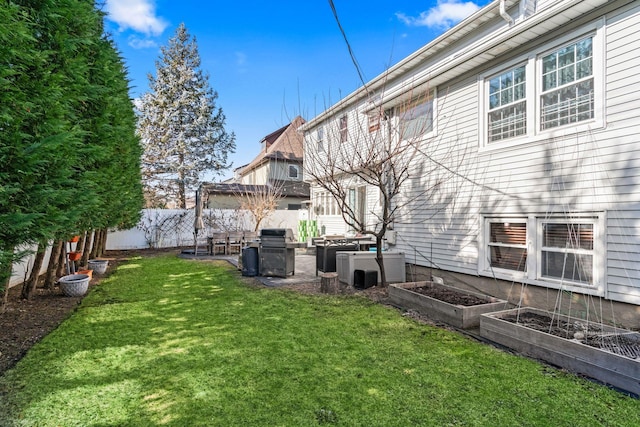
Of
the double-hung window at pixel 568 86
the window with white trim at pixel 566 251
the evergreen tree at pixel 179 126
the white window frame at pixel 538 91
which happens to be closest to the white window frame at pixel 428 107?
the white window frame at pixel 538 91

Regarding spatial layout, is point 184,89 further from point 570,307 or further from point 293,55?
point 570,307

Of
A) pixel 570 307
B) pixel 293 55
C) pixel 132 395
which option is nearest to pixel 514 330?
pixel 570 307

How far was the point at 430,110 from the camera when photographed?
7.68 meters

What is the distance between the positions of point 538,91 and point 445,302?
12.3ft

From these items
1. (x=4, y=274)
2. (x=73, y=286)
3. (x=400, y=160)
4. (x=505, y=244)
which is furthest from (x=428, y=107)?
(x=73, y=286)

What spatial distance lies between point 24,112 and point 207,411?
3.23 metres

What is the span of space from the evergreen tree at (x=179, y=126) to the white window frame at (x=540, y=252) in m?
20.5

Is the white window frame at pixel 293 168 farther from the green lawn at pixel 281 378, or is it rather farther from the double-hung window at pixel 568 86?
the green lawn at pixel 281 378

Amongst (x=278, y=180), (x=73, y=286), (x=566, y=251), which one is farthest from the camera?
(x=278, y=180)

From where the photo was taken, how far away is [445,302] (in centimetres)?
511

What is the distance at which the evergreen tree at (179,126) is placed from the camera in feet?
72.6

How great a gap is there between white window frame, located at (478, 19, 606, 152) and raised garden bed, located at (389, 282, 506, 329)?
8.86 ft

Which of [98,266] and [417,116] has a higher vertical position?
[417,116]

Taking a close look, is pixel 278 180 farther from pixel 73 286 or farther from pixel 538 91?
pixel 538 91
